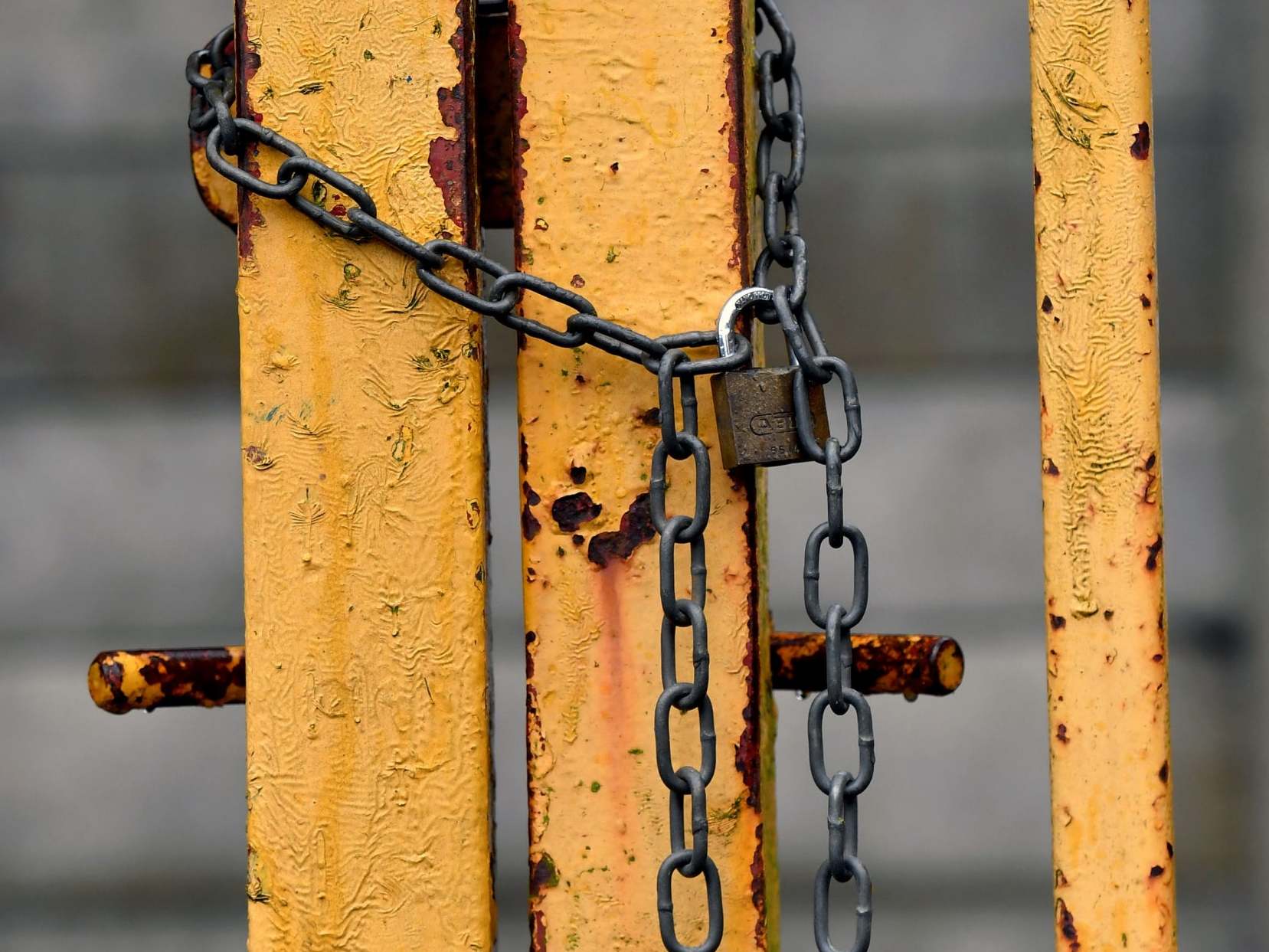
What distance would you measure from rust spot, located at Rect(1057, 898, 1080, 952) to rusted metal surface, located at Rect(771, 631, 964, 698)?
0.12 meters

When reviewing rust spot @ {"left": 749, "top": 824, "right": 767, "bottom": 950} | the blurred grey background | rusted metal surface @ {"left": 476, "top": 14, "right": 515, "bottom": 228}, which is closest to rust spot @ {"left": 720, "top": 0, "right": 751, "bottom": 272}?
rusted metal surface @ {"left": 476, "top": 14, "right": 515, "bottom": 228}

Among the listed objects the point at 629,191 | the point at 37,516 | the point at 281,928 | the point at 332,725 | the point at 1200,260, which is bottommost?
the point at 281,928

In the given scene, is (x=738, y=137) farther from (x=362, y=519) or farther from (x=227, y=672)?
(x=227, y=672)

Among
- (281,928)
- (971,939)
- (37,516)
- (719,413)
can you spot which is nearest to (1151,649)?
(719,413)

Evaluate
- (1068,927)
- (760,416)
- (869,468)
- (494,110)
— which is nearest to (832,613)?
(760,416)

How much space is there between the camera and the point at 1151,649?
0.54 meters

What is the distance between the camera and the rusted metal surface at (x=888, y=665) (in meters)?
0.62

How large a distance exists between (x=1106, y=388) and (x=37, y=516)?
1631 millimetres

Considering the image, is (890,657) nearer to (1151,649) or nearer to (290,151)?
(1151,649)

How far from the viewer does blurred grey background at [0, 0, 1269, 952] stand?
1697 millimetres

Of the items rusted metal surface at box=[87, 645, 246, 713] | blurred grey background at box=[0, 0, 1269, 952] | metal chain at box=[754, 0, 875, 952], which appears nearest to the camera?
metal chain at box=[754, 0, 875, 952]

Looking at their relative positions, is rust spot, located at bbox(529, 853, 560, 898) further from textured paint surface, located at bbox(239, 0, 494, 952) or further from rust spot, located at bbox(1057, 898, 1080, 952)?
rust spot, located at bbox(1057, 898, 1080, 952)

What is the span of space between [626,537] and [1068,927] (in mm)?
287

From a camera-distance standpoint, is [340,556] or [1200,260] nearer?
[340,556]
